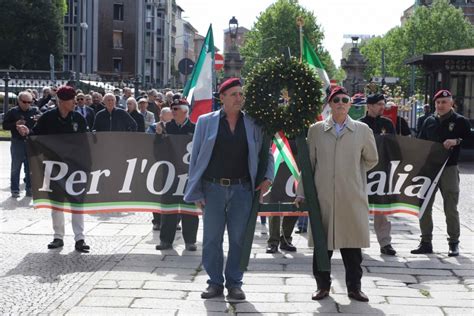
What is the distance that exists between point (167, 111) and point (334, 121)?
4220mm

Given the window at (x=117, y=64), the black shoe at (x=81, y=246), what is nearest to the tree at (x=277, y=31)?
the window at (x=117, y=64)

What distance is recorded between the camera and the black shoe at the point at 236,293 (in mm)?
7152

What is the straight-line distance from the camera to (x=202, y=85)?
484 inches

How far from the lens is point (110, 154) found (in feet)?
32.9

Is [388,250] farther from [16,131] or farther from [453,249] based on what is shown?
[16,131]

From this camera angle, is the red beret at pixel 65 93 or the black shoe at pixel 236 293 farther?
the red beret at pixel 65 93

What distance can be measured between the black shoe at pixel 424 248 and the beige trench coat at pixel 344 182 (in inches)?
105

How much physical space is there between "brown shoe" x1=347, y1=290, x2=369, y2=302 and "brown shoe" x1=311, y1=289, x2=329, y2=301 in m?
0.21

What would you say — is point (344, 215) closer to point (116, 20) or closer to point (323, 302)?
point (323, 302)

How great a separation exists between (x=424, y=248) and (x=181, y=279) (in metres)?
3.21

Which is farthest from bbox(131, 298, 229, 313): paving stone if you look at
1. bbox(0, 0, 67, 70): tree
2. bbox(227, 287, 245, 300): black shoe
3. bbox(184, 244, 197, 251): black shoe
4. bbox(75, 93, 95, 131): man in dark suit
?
bbox(0, 0, 67, 70): tree

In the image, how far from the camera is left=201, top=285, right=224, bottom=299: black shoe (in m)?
7.18

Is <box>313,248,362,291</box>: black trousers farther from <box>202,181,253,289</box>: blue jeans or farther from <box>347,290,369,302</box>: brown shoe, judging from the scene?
<box>202,181,253,289</box>: blue jeans

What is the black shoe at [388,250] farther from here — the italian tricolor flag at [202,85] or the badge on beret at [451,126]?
the italian tricolor flag at [202,85]
